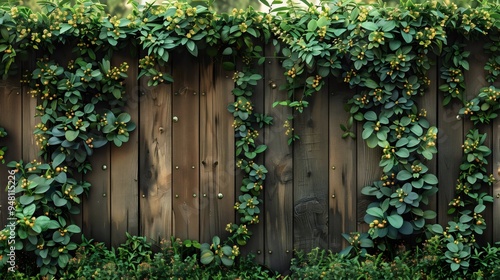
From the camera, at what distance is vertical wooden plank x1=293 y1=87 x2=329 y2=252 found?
432 cm

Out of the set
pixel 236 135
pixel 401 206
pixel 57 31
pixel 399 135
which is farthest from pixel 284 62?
pixel 57 31

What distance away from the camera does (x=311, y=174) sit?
4332 mm

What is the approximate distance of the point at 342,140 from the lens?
433 centimetres

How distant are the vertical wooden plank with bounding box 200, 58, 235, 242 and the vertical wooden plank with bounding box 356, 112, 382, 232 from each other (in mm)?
798

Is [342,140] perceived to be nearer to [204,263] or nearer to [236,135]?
[236,135]

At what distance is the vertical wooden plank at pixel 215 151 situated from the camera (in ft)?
14.1

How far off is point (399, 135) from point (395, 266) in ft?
2.62

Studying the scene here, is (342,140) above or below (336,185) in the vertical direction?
above

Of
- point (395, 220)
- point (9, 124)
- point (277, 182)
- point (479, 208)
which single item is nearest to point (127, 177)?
point (9, 124)

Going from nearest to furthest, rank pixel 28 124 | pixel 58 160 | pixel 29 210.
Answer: pixel 29 210
pixel 58 160
pixel 28 124

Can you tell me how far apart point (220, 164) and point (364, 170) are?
3.00 ft

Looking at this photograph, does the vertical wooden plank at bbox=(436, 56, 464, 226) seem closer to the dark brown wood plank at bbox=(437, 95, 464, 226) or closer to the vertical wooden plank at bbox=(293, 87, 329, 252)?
the dark brown wood plank at bbox=(437, 95, 464, 226)

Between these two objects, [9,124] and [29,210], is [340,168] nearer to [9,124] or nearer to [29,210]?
[29,210]

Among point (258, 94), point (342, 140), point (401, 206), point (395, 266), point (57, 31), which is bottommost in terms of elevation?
point (395, 266)
